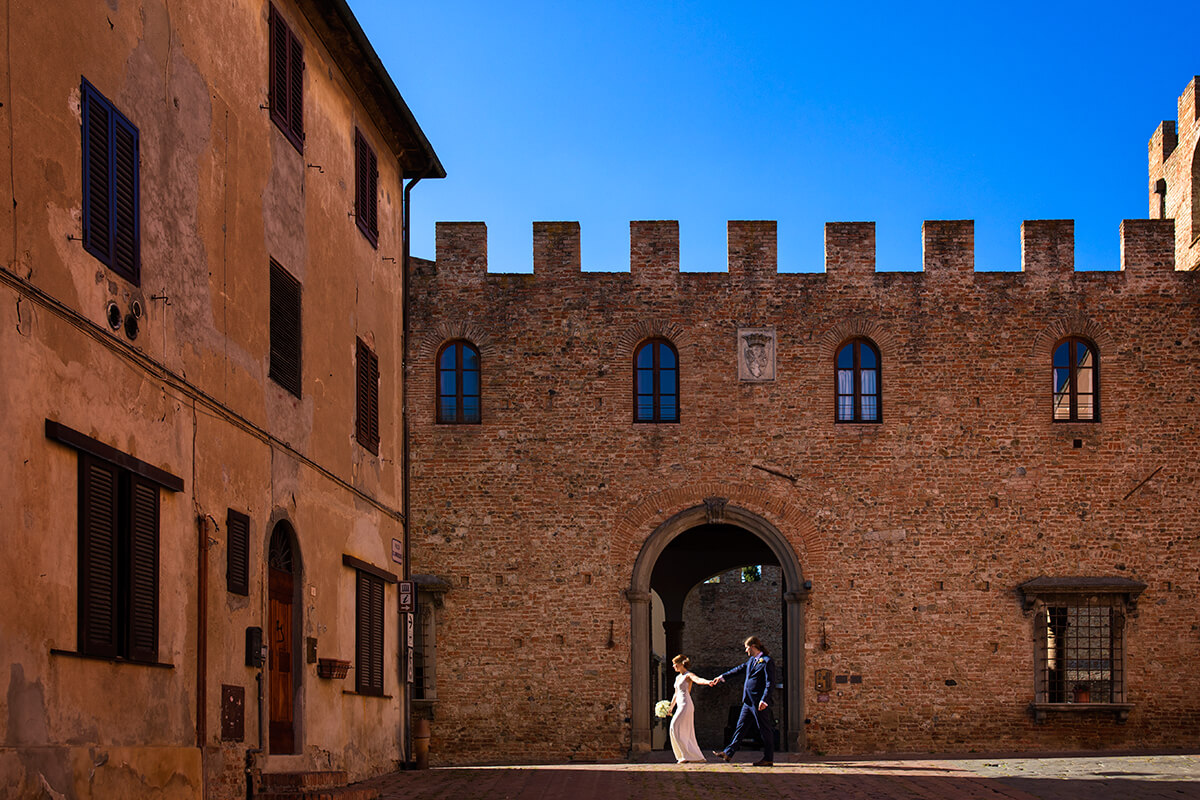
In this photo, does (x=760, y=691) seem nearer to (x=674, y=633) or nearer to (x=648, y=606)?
(x=648, y=606)

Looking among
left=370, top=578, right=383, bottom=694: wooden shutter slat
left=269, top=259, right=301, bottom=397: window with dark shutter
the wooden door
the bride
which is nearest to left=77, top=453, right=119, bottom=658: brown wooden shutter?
the wooden door

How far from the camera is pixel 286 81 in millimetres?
13047

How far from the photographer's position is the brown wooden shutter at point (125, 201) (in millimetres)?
9070

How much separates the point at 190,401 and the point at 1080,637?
14.6 metres

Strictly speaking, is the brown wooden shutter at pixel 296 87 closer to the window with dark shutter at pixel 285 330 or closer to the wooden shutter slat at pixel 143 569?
the window with dark shutter at pixel 285 330

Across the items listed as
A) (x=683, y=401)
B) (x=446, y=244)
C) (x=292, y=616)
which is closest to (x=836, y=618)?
(x=683, y=401)

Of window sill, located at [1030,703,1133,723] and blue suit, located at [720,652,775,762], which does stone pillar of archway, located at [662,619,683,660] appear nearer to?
window sill, located at [1030,703,1133,723]

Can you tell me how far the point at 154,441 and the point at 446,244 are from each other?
40.0ft

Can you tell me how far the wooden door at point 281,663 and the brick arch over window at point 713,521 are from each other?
8.65 m

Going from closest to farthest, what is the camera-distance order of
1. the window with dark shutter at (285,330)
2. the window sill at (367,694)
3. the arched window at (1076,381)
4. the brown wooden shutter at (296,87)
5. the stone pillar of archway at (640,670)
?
the window with dark shutter at (285,330) < the brown wooden shutter at (296,87) < the window sill at (367,694) < the stone pillar of archway at (640,670) < the arched window at (1076,381)

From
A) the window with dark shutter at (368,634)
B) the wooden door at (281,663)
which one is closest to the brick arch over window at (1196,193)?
the window with dark shutter at (368,634)

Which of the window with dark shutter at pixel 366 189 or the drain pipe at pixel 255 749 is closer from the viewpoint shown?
Answer: the drain pipe at pixel 255 749

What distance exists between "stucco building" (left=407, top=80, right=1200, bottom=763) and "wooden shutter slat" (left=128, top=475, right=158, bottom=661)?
454 inches

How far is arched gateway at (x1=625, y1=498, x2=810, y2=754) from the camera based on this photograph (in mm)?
20641
